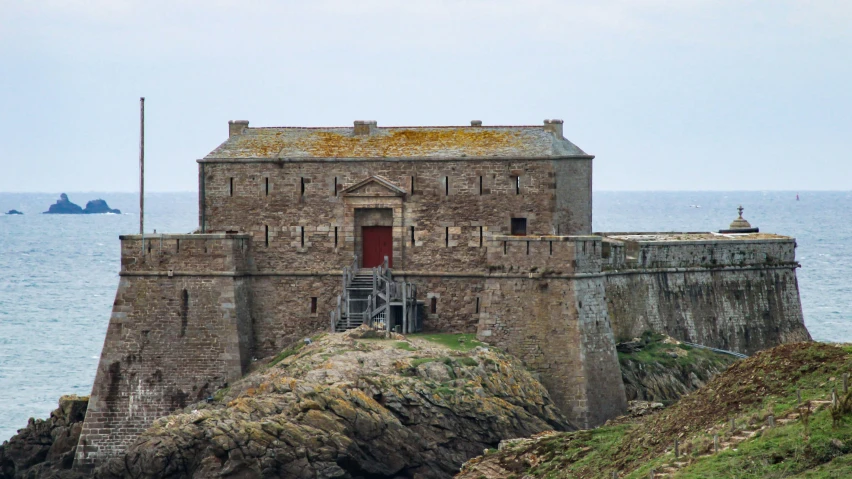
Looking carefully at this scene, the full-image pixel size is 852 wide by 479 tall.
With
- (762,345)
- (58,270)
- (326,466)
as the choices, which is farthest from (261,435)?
(58,270)

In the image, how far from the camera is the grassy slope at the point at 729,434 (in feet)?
108

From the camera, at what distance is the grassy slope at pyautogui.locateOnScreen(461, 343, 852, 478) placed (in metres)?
32.9

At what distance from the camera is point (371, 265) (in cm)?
5312

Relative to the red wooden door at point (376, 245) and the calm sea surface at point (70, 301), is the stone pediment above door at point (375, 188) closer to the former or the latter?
the red wooden door at point (376, 245)

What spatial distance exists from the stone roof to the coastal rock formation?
19.9 feet

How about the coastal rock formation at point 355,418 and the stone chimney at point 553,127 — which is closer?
the coastal rock formation at point 355,418

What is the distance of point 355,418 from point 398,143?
11017mm

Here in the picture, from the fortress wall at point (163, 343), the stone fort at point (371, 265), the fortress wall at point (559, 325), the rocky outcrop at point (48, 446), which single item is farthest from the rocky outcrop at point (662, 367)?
the rocky outcrop at point (48, 446)

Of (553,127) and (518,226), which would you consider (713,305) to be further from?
(518,226)

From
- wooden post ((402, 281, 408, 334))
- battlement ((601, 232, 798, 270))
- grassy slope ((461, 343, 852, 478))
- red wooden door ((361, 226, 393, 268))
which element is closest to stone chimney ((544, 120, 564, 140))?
battlement ((601, 232, 798, 270))

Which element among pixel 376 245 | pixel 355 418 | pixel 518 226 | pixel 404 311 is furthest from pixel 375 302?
pixel 355 418

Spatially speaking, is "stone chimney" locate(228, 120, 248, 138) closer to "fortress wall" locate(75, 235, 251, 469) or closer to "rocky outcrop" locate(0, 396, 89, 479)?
"fortress wall" locate(75, 235, 251, 469)

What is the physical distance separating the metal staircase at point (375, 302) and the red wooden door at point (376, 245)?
415 millimetres

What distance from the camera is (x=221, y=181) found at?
53.2 metres
